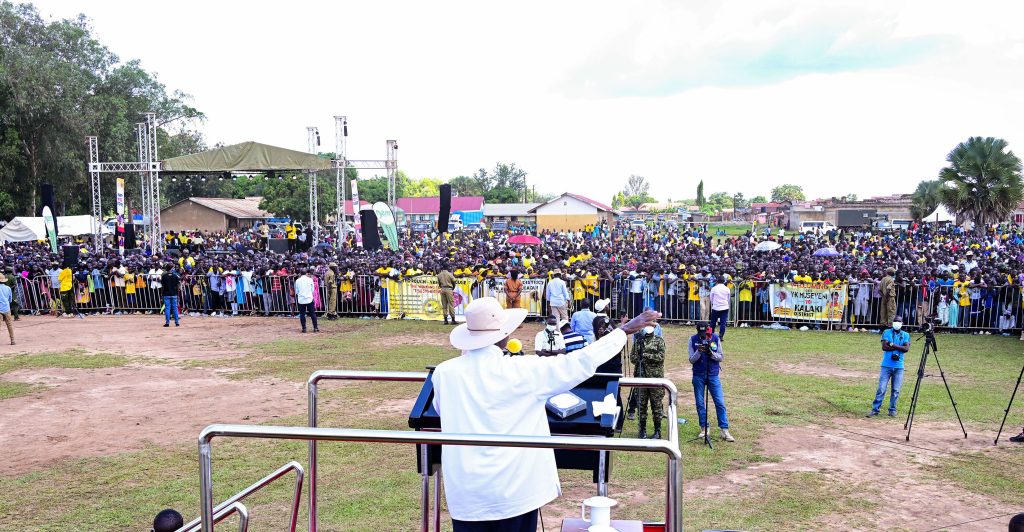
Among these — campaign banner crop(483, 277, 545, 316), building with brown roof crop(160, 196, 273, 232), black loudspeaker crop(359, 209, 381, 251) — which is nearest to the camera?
campaign banner crop(483, 277, 545, 316)

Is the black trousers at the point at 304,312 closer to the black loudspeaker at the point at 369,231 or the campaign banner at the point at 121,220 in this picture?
the black loudspeaker at the point at 369,231

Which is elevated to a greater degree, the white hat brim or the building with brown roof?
the building with brown roof

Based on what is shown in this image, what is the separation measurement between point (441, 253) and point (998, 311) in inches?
767

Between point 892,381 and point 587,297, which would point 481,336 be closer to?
point 892,381

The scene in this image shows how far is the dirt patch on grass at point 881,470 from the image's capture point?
23.7 feet

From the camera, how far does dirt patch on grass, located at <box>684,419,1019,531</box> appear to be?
7.22 metres

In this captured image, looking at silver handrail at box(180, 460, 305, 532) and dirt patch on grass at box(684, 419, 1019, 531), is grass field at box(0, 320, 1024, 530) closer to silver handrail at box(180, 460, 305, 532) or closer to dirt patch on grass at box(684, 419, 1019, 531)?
dirt patch on grass at box(684, 419, 1019, 531)

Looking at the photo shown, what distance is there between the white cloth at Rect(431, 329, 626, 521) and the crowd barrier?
13.7 metres

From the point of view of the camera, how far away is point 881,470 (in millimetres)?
8586

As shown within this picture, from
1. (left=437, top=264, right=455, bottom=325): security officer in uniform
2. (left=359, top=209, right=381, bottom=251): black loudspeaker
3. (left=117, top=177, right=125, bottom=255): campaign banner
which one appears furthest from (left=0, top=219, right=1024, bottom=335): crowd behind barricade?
(left=117, top=177, right=125, bottom=255): campaign banner

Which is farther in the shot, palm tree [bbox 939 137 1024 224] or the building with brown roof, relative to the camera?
the building with brown roof

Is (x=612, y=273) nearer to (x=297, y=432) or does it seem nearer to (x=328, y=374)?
(x=328, y=374)

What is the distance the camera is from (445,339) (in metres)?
17.9

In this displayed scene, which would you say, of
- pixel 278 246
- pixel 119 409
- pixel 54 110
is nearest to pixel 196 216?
pixel 54 110
